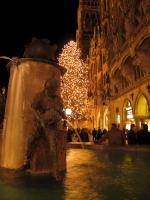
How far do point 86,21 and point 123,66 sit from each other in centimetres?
3548

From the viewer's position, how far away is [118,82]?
30.7 m

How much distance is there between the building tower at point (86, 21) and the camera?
191ft

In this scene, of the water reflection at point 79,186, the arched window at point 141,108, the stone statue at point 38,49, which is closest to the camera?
the water reflection at point 79,186

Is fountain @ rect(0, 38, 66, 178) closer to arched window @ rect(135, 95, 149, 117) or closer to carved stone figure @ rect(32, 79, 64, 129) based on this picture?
carved stone figure @ rect(32, 79, 64, 129)

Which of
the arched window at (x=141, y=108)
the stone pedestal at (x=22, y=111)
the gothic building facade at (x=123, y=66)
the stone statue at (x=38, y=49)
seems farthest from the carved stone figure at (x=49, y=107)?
the arched window at (x=141, y=108)

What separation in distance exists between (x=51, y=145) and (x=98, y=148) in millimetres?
7461

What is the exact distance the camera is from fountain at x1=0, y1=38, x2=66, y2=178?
5.09 metres

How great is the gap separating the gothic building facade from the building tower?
38.1 ft

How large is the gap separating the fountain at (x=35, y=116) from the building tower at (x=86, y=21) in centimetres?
5247

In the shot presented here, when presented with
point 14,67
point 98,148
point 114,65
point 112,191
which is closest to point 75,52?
point 114,65

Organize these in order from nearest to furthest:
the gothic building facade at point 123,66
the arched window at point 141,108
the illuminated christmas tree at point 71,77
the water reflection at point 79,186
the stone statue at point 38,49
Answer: the water reflection at point 79,186, the stone statue at point 38,49, the gothic building facade at point 123,66, the arched window at point 141,108, the illuminated christmas tree at point 71,77

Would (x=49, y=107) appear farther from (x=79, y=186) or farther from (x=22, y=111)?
(x=79, y=186)

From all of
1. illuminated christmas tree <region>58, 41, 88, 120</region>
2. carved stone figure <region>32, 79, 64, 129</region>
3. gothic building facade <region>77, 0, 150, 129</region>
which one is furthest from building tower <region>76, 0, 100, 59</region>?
carved stone figure <region>32, 79, 64, 129</region>

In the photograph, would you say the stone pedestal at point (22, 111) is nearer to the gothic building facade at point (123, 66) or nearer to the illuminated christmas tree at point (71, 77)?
the gothic building facade at point (123, 66)
